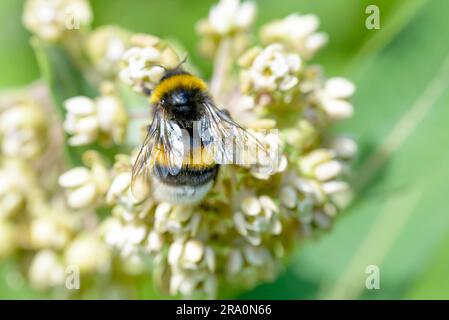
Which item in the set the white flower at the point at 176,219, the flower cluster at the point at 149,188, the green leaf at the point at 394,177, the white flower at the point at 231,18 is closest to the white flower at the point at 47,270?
the flower cluster at the point at 149,188

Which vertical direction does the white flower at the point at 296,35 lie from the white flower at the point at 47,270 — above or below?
above

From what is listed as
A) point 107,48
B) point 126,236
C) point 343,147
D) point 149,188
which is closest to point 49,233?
point 126,236

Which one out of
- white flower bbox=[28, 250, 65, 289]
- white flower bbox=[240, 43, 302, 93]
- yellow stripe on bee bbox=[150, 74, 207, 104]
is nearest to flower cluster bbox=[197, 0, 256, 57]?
white flower bbox=[240, 43, 302, 93]

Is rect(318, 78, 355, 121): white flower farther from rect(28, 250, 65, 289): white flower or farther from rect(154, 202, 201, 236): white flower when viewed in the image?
rect(28, 250, 65, 289): white flower

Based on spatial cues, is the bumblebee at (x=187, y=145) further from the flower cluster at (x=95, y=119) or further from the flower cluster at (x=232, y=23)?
the flower cluster at (x=232, y=23)

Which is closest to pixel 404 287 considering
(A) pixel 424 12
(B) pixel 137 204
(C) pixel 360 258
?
(C) pixel 360 258

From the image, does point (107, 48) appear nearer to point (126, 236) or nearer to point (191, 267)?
point (126, 236)
